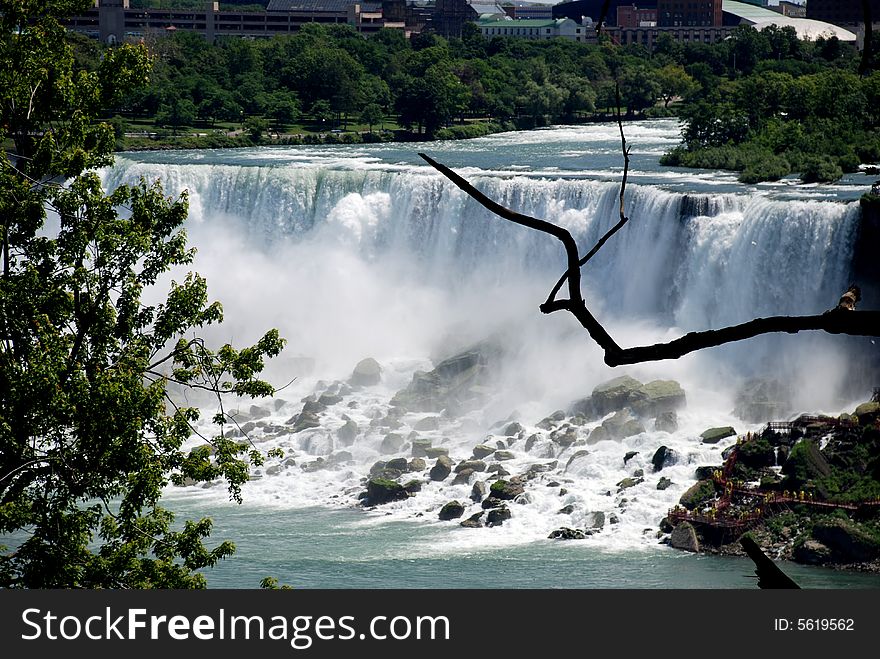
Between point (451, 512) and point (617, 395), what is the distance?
5517 millimetres

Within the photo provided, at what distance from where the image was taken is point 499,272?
121ft

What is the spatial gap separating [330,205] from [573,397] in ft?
37.8

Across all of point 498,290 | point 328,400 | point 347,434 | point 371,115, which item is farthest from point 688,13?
point 347,434

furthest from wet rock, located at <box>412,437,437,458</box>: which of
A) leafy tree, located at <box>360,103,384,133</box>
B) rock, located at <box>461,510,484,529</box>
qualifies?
leafy tree, located at <box>360,103,384,133</box>

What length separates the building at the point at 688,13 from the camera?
10725 cm

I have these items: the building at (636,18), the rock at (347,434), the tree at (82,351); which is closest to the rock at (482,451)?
the rock at (347,434)

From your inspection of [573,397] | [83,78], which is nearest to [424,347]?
[573,397]

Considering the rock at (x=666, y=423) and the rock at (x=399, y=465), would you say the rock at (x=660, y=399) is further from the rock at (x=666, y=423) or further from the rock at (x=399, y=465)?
the rock at (x=399, y=465)

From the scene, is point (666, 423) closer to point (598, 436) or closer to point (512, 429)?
point (598, 436)

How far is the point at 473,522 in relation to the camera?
2386 centimetres

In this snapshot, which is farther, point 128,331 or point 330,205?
point 330,205

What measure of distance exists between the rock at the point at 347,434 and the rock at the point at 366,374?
3.29 metres

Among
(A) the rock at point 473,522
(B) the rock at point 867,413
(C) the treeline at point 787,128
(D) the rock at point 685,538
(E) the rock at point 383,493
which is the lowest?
(E) the rock at point 383,493
